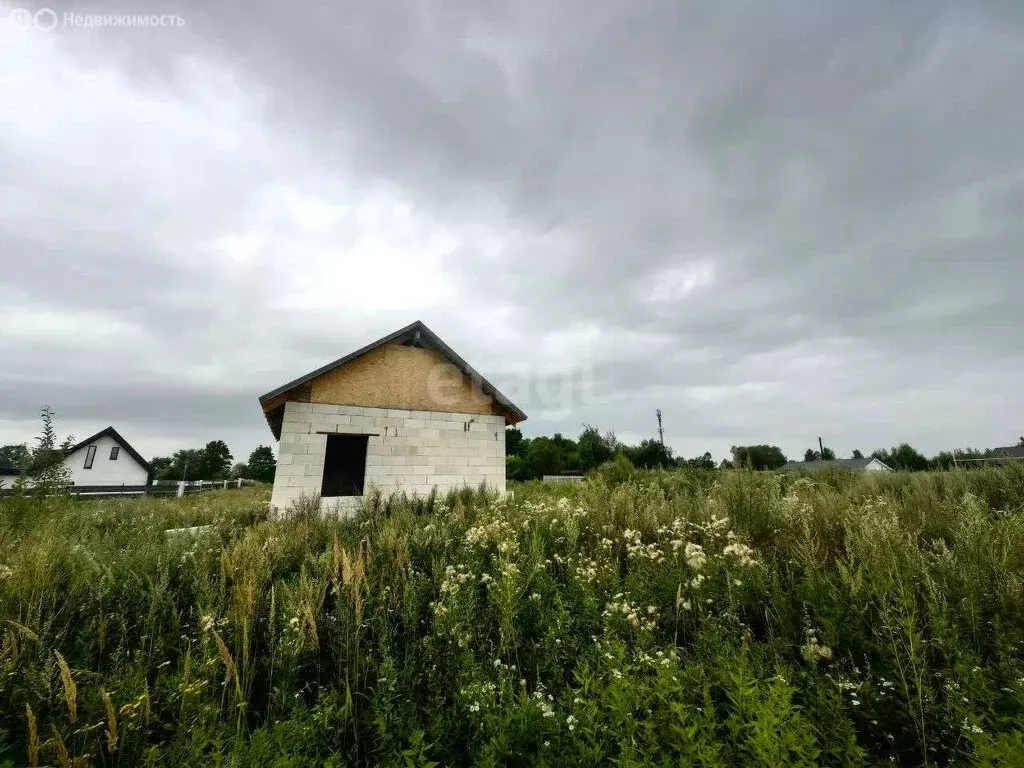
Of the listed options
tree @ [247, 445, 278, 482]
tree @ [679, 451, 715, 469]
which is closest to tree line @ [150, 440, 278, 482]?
tree @ [247, 445, 278, 482]

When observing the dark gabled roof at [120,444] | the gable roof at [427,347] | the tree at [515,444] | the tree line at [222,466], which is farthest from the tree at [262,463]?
the gable roof at [427,347]

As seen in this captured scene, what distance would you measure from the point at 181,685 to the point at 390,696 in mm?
1335

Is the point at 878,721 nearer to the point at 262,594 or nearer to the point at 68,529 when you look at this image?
the point at 262,594

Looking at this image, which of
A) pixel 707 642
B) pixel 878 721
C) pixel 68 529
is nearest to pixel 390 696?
pixel 707 642

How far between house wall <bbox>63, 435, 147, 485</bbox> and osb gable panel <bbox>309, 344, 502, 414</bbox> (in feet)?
135

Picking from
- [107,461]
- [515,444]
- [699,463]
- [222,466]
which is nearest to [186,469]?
[222,466]

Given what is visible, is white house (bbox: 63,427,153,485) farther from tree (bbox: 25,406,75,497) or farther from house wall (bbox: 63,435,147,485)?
tree (bbox: 25,406,75,497)

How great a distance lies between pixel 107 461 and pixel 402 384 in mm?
→ 43550

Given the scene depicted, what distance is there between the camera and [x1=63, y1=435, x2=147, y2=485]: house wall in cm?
3612

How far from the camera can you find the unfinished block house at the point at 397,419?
10633 mm

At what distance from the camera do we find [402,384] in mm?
12258

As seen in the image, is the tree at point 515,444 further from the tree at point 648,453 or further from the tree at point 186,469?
the tree at point 186,469

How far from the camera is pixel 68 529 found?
7.66 meters

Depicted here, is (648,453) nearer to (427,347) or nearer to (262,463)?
(427,347)
